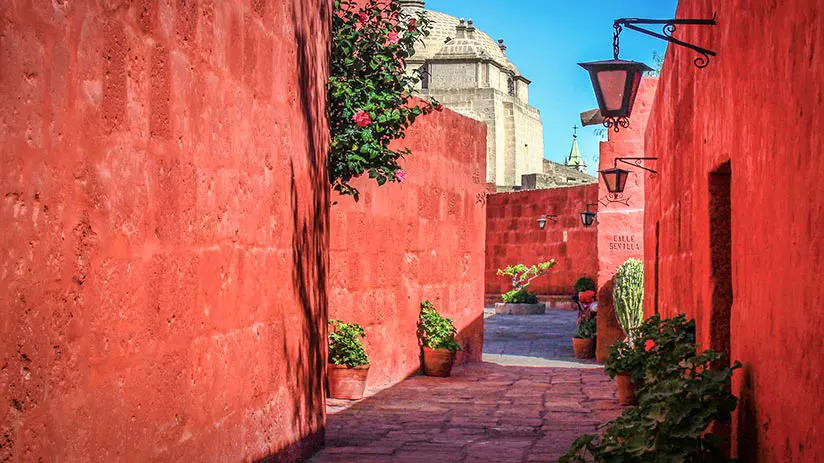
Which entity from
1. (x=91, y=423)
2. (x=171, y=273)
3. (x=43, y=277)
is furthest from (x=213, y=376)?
(x=43, y=277)

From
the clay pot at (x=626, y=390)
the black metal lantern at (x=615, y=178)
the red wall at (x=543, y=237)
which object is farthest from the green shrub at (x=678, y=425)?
the red wall at (x=543, y=237)

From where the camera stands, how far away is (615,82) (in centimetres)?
765

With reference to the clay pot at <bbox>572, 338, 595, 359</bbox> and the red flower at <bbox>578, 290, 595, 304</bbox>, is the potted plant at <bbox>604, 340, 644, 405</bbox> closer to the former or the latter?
the clay pot at <bbox>572, 338, 595, 359</bbox>

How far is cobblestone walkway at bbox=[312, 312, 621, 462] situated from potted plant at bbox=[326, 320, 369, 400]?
17 centimetres

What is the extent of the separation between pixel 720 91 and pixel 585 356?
9.76 m

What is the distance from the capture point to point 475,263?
12852 mm

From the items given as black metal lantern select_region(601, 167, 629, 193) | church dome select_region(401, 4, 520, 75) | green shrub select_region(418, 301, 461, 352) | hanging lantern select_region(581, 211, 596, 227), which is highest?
church dome select_region(401, 4, 520, 75)

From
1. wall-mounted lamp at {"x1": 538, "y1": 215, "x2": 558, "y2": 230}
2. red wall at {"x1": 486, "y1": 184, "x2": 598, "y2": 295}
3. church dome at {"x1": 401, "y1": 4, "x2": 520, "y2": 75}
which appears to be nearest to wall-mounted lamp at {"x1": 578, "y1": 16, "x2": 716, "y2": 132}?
red wall at {"x1": 486, "y1": 184, "x2": 598, "y2": 295}

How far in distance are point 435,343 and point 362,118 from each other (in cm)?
401

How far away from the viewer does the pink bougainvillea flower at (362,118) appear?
745cm

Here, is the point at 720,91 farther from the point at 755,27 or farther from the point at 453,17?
the point at 453,17

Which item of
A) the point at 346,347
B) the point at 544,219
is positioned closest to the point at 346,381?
the point at 346,347

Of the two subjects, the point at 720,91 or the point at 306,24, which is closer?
the point at 720,91

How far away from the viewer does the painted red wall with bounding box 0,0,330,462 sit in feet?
9.41
